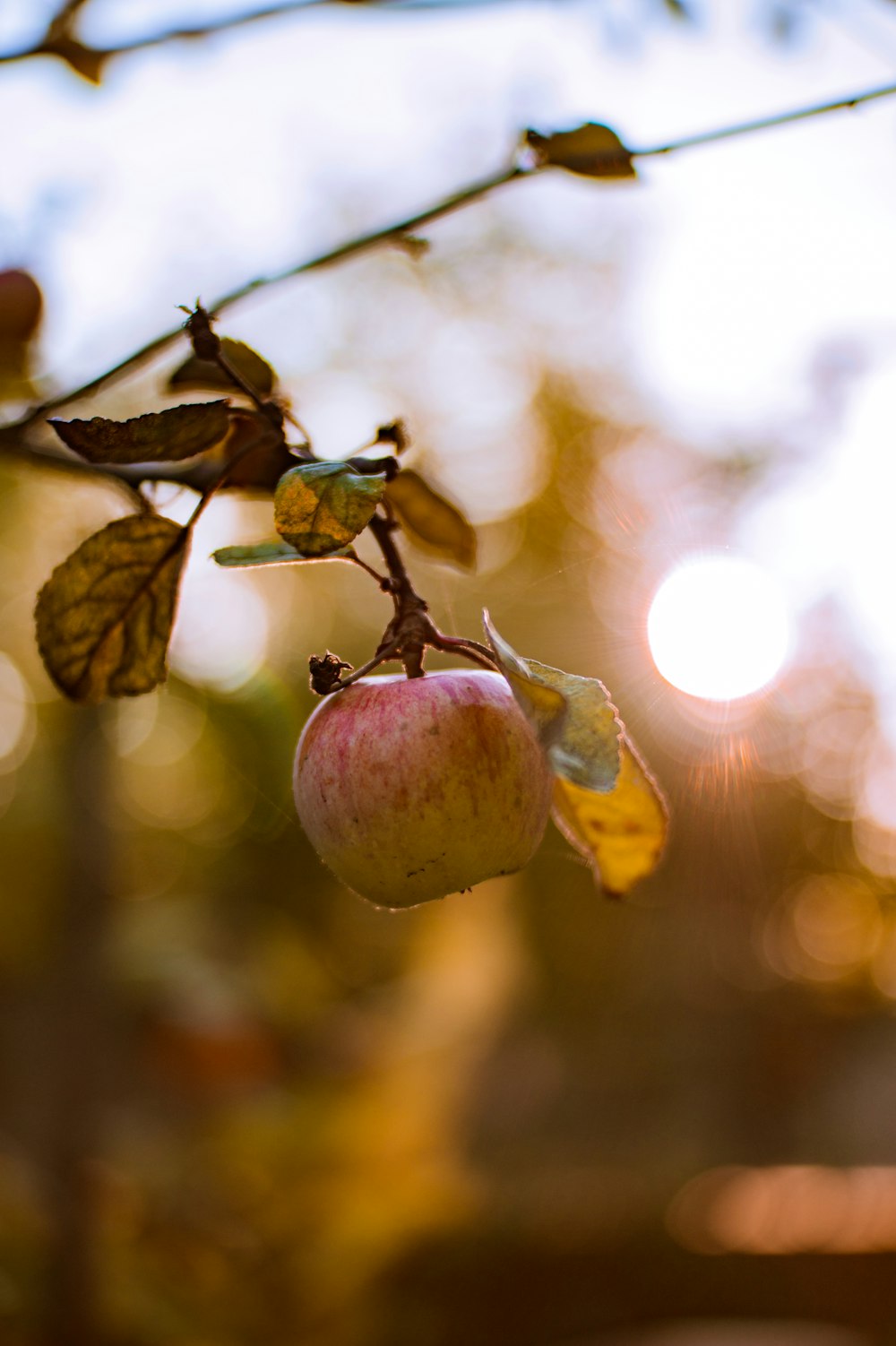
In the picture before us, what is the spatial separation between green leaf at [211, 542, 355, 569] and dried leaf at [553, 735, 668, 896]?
211 mm

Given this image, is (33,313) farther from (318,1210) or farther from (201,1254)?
(318,1210)

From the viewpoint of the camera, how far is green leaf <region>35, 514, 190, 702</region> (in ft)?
1.98

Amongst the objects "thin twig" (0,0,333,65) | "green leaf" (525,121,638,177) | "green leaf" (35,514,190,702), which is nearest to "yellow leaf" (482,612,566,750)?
"green leaf" (35,514,190,702)

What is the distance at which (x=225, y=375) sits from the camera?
676 millimetres

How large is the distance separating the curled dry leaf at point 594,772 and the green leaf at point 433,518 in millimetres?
179

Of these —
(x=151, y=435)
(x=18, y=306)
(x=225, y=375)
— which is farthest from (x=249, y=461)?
(x=18, y=306)

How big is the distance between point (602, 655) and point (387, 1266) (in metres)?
5.06

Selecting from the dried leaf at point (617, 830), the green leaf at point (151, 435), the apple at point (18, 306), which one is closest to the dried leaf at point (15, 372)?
the apple at point (18, 306)

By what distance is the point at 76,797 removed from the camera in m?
4.36

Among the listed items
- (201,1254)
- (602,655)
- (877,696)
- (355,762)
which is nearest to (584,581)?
(602,655)

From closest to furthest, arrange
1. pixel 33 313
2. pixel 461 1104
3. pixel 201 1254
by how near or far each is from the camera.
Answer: pixel 33 313 < pixel 201 1254 < pixel 461 1104

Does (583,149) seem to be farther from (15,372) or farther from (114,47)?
(15,372)

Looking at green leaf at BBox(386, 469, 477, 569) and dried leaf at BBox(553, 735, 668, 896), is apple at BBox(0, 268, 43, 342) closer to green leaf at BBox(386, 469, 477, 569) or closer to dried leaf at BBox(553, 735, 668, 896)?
green leaf at BBox(386, 469, 477, 569)

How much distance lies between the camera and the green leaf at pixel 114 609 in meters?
0.60
